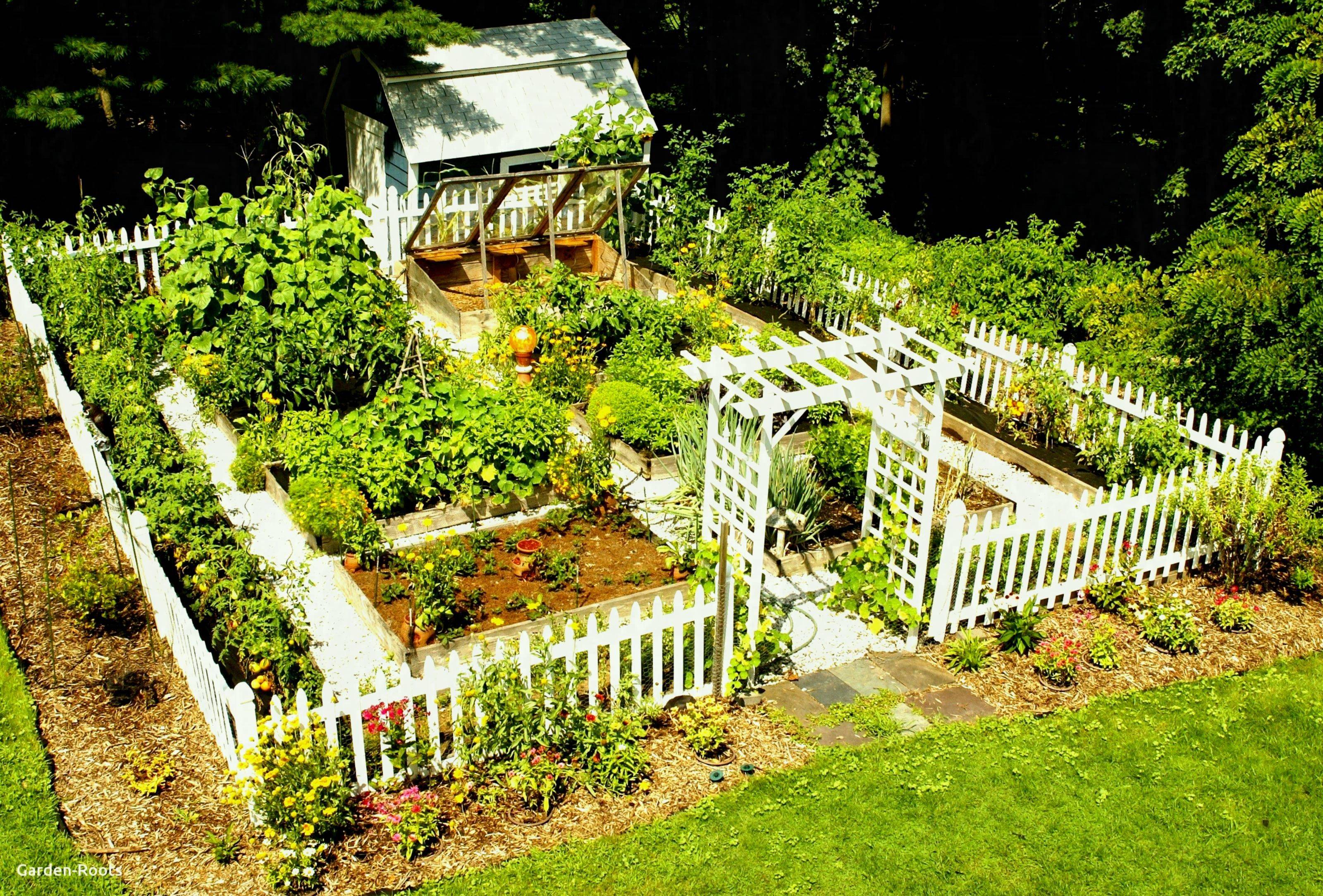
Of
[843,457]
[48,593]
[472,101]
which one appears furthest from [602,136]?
[48,593]

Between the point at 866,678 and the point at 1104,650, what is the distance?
1.62 meters

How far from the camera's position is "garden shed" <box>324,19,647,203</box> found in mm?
15852

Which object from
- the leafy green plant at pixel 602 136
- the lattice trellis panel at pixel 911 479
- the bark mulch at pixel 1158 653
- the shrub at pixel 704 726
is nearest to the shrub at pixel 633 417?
the lattice trellis panel at pixel 911 479

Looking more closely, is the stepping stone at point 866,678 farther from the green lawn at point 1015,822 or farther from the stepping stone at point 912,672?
the green lawn at point 1015,822

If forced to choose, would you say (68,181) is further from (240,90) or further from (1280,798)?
(1280,798)

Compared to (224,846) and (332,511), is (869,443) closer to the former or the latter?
(332,511)

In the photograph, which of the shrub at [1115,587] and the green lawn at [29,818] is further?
the shrub at [1115,587]

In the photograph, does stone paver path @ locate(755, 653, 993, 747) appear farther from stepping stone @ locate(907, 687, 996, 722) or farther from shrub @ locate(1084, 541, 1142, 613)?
shrub @ locate(1084, 541, 1142, 613)

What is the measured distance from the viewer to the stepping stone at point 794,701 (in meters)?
7.50

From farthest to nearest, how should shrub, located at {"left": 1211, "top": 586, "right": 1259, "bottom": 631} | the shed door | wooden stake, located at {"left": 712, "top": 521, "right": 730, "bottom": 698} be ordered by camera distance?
the shed door, shrub, located at {"left": 1211, "top": 586, "right": 1259, "bottom": 631}, wooden stake, located at {"left": 712, "top": 521, "right": 730, "bottom": 698}

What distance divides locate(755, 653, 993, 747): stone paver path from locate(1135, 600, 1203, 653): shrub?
5.00ft

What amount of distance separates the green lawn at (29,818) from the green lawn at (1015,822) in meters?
1.72

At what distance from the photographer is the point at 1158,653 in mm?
8266

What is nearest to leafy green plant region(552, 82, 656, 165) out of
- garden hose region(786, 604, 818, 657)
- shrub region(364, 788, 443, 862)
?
garden hose region(786, 604, 818, 657)
